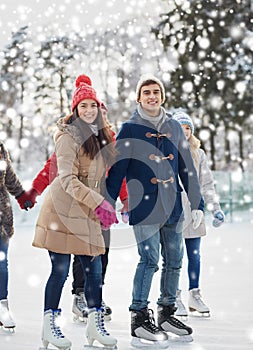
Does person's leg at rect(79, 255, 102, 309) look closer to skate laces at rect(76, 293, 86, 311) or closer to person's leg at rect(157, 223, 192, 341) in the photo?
person's leg at rect(157, 223, 192, 341)

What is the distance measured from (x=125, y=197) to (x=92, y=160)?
2.61 feet

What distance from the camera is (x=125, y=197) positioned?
439 centimetres

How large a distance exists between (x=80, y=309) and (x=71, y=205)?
1207 mm

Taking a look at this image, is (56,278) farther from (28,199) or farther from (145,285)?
(28,199)

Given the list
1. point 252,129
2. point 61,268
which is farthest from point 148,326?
point 252,129

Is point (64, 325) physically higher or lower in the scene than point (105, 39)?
lower

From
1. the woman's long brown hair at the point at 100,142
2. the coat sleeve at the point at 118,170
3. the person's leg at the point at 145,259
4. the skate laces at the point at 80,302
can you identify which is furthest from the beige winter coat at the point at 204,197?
the woman's long brown hair at the point at 100,142

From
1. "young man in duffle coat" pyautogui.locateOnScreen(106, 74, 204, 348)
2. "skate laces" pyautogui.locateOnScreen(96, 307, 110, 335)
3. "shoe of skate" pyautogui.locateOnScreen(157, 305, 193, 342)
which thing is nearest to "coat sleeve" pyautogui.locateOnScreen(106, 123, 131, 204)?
"young man in duffle coat" pyautogui.locateOnScreen(106, 74, 204, 348)

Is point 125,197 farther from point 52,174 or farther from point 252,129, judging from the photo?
point 252,129

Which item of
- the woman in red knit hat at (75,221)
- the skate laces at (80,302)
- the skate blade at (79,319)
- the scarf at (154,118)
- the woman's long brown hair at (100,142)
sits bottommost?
the skate blade at (79,319)

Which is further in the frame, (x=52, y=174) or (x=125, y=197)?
(x=125, y=197)

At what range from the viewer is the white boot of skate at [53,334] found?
3.50 meters

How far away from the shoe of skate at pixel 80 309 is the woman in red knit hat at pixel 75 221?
32.3 inches

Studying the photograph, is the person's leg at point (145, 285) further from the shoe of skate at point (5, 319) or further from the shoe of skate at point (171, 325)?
the shoe of skate at point (5, 319)
